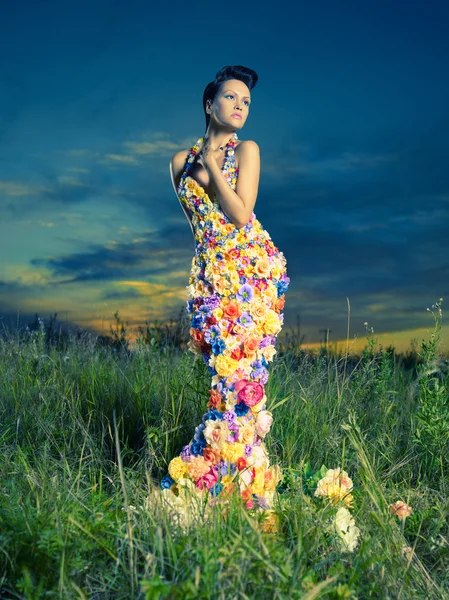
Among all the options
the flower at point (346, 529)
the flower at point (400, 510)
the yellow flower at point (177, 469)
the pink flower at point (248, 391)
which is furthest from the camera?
the yellow flower at point (177, 469)

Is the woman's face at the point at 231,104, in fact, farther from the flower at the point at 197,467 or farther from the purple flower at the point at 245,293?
the flower at the point at 197,467

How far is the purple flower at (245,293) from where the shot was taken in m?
4.09

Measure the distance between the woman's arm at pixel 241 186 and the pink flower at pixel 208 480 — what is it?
1576mm

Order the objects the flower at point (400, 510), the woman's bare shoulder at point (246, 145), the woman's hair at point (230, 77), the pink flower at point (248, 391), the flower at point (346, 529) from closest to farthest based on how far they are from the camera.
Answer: the flower at point (346, 529), the flower at point (400, 510), the pink flower at point (248, 391), the woman's bare shoulder at point (246, 145), the woman's hair at point (230, 77)

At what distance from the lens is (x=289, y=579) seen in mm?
2852

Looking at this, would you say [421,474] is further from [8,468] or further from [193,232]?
[8,468]

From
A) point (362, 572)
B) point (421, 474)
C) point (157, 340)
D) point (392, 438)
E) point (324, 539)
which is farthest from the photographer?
point (157, 340)

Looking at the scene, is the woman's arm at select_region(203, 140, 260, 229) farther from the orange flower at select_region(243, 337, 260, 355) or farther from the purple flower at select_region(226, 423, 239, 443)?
the purple flower at select_region(226, 423, 239, 443)

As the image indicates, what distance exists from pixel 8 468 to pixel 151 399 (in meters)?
1.54

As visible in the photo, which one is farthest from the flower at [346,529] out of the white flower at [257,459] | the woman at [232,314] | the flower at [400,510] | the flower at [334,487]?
the white flower at [257,459]

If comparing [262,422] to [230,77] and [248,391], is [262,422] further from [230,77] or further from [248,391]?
[230,77]

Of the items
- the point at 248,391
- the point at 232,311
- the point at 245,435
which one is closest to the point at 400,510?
the point at 245,435

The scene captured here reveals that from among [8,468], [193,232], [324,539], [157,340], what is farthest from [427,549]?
[157,340]

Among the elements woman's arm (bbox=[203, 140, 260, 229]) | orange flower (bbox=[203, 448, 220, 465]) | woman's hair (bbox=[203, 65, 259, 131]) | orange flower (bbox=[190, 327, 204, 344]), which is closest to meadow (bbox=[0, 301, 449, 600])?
orange flower (bbox=[203, 448, 220, 465])
